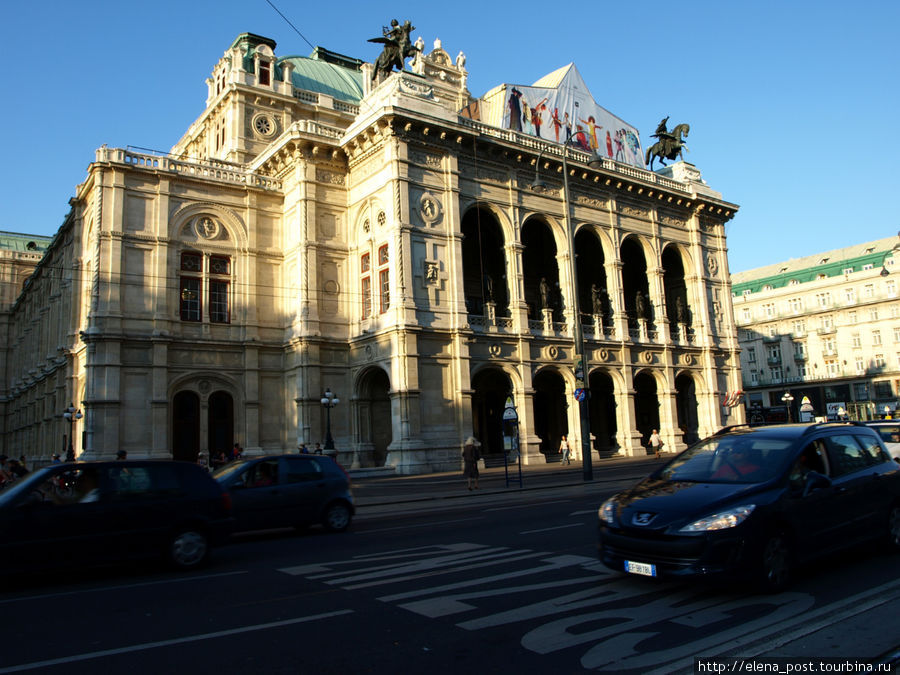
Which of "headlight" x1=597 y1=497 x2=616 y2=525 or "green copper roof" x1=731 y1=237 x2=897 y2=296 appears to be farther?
"green copper roof" x1=731 y1=237 x2=897 y2=296

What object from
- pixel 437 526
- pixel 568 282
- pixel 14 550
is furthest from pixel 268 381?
pixel 14 550

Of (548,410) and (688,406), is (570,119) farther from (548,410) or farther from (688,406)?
(688,406)

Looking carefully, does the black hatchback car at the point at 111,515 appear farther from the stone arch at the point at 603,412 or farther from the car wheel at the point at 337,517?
the stone arch at the point at 603,412

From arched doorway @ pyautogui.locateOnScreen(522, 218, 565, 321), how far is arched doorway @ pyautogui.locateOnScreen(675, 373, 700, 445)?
407 inches

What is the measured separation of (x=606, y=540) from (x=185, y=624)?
417 cm

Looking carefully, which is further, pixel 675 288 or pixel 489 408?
pixel 675 288

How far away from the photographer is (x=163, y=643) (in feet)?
18.3

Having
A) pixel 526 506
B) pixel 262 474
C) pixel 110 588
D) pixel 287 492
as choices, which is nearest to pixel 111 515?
pixel 110 588

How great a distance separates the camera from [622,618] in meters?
5.86

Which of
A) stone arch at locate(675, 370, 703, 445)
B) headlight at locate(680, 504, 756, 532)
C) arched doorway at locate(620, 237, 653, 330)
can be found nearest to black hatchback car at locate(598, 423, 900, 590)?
headlight at locate(680, 504, 756, 532)

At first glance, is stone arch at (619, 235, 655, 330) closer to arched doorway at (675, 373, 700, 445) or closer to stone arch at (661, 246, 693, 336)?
stone arch at (661, 246, 693, 336)

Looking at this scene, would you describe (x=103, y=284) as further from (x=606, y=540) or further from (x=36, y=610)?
(x=606, y=540)

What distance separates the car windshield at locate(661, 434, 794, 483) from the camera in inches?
271

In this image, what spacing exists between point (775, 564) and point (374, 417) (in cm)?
2708
